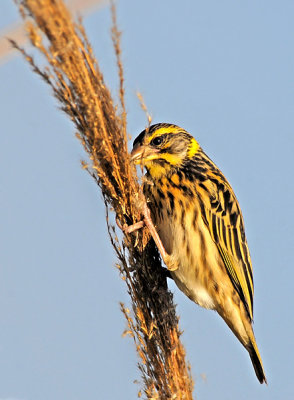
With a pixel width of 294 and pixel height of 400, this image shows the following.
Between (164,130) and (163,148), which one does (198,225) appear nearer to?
(163,148)

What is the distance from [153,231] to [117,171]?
76 cm

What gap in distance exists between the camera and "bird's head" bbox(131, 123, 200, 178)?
4.64 meters

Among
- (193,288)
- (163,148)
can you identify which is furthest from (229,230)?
(163,148)

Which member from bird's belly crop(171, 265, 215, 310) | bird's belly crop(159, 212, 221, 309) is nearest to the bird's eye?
bird's belly crop(159, 212, 221, 309)

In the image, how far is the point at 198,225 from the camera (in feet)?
15.6

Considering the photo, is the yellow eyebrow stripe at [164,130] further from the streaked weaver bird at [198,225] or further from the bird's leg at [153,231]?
the bird's leg at [153,231]

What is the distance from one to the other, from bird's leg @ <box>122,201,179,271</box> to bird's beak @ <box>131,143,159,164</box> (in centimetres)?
38

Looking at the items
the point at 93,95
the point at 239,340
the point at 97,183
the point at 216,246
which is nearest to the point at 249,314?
the point at 239,340

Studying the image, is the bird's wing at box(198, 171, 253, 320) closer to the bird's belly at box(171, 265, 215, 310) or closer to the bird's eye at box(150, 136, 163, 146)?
the bird's belly at box(171, 265, 215, 310)

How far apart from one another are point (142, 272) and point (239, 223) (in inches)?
54.9

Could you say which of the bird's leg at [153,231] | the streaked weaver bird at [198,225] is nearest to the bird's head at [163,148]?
the streaked weaver bird at [198,225]

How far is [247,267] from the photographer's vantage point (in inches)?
200

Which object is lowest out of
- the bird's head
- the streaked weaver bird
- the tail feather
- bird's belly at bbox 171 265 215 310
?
the tail feather

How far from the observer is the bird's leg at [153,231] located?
399 centimetres
